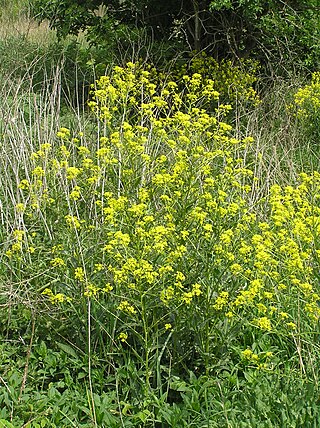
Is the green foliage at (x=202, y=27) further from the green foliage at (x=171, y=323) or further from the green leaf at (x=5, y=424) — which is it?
the green leaf at (x=5, y=424)

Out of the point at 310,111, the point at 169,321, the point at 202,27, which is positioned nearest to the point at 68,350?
the point at 169,321

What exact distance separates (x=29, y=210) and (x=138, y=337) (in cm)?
165

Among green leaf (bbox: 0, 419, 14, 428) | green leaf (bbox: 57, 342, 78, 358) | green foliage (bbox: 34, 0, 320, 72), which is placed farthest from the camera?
green foliage (bbox: 34, 0, 320, 72)

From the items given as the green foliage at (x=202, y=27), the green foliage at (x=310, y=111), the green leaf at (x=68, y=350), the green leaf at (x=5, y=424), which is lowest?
the green leaf at (x=5, y=424)

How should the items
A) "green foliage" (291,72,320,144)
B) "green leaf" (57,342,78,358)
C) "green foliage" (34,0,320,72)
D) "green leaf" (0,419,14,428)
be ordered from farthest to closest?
"green foliage" (34,0,320,72)
"green foliage" (291,72,320,144)
"green leaf" (57,342,78,358)
"green leaf" (0,419,14,428)

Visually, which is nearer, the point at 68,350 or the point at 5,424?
the point at 5,424

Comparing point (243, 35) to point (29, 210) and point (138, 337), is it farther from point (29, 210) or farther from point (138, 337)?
point (138, 337)

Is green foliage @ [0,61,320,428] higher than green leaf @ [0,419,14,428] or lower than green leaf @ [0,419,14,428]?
higher

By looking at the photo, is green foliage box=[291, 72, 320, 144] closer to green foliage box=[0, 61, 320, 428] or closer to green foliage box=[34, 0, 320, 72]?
green foliage box=[34, 0, 320, 72]

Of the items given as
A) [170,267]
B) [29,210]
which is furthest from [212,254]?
[29,210]

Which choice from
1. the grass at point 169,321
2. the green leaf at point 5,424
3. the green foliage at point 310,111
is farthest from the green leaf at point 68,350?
the green foliage at point 310,111

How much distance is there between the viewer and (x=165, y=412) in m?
3.00

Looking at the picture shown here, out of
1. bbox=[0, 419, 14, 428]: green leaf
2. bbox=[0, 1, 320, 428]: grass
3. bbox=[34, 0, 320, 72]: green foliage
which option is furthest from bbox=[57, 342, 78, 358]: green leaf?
bbox=[34, 0, 320, 72]: green foliage

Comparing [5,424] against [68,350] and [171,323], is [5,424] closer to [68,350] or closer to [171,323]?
[68,350]
